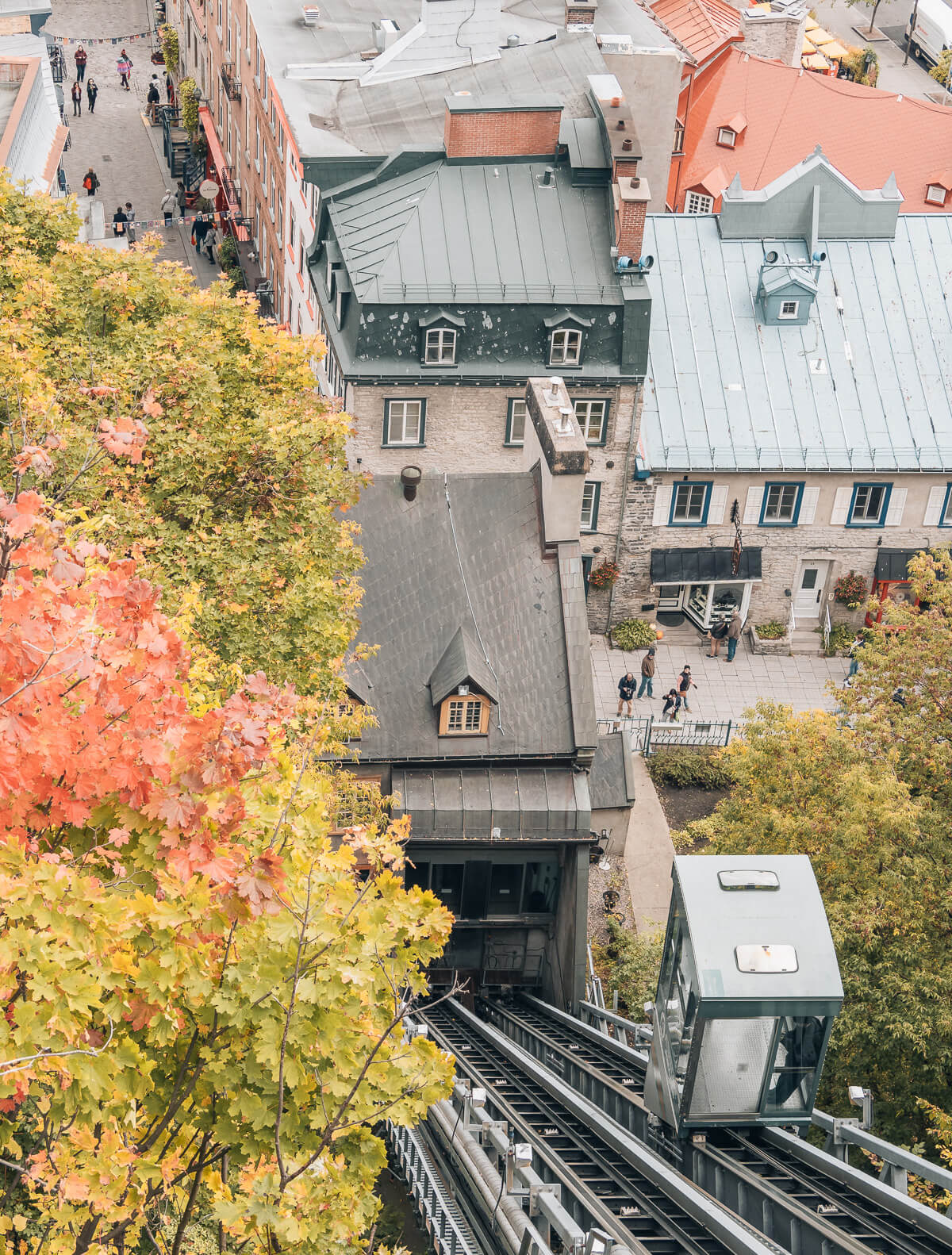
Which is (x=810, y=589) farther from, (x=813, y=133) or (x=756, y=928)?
(x=756, y=928)

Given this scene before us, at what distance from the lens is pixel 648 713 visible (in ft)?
152

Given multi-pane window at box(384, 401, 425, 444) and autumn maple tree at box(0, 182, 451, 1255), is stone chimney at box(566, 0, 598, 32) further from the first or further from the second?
autumn maple tree at box(0, 182, 451, 1255)

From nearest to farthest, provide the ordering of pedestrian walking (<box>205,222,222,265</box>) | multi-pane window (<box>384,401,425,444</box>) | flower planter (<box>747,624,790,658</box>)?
multi-pane window (<box>384,401,425,444</box>) → flower planter (<box>747,624,790,658</box>) → pedestrian walking (<box>205,222,222,265</box>)

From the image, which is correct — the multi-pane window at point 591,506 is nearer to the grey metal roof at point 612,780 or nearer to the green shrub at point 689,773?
the green shrub at point 689,773

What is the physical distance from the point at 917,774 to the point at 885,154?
136ft

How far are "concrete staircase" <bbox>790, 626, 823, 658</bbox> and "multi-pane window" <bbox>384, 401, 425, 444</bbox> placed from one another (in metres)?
13.9

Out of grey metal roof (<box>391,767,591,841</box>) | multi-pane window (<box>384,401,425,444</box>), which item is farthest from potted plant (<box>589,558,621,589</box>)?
grey metal roof (<box>391,767,591,841</box>)

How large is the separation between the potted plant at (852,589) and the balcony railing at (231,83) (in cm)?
→ 3401

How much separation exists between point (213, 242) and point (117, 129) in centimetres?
1507

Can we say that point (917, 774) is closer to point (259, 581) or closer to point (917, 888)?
point (917, 888)

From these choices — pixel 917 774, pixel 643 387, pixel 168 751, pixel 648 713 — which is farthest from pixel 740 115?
pixel 168 751

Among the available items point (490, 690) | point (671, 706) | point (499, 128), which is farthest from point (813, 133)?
point (490, 690)

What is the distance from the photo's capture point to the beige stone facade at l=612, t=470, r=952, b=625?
47500 millimetres

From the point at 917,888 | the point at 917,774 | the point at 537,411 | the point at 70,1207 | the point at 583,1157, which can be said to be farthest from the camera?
the point at 537,411
